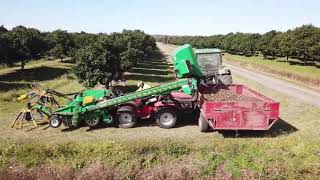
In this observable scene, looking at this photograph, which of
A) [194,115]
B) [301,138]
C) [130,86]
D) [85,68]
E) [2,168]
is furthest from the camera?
[130,86]

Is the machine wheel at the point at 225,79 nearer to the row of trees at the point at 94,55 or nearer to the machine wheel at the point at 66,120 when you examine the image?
the row of trees at the point at 94,55

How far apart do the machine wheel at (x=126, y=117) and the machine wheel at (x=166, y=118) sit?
102 cm

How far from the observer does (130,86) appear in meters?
30.9

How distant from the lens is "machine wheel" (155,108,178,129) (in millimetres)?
16594

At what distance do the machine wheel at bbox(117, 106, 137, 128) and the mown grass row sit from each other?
10.7ft

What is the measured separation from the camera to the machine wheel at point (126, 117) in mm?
16442

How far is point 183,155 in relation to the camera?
12664mm

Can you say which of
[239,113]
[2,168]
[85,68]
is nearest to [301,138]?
[239,113]

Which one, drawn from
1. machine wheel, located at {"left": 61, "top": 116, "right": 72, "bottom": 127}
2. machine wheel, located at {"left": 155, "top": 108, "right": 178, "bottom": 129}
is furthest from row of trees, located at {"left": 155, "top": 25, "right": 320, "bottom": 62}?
machine wheel, located at {"left": 61, "top": 116, "right": 72, "bottom": 127}

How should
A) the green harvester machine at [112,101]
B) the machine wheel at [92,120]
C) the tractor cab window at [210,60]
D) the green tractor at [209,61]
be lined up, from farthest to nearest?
the tractor cab window at [210,60] → the green tractor at [209,61] → the machine wheel at [92,120] → the green harvester machine at [112,101]

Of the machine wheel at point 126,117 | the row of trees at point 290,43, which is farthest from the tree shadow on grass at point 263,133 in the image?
the row of trees at point 290,43

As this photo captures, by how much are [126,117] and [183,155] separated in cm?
456

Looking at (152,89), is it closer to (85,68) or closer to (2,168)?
(2,168)

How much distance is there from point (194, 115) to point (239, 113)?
3663mm
